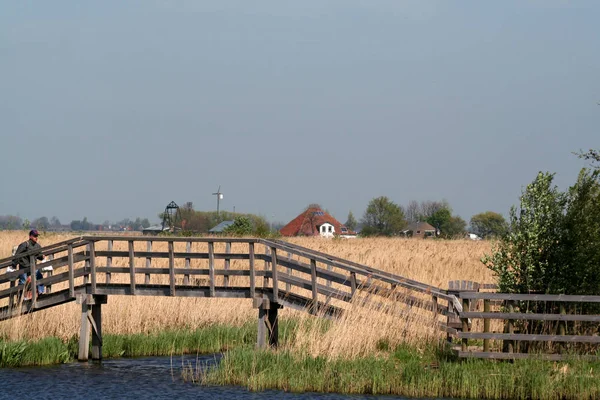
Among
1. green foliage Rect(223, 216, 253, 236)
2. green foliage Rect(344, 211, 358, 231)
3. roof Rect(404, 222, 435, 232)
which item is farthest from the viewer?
green foliage Rect(344, 211, 358, 231)

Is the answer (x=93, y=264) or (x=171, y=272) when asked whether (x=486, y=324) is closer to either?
(x=171, y=272)

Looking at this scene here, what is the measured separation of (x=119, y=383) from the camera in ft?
58.9

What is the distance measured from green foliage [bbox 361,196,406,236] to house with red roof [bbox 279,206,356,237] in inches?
178

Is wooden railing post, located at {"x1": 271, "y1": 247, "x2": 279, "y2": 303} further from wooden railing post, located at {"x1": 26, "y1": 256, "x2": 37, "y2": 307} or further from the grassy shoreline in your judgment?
wooden railing post, located at {"x1": 26, "y1": 256, "x2": 37, "y2": 307}

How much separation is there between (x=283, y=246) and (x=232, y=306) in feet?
17.9

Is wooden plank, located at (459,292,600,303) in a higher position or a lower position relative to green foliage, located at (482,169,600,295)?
lower

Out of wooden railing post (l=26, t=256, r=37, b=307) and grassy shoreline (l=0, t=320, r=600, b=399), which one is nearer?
grassy shoreline (l=0, t=320, r=600, b=399)

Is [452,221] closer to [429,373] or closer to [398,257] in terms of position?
[398,257]

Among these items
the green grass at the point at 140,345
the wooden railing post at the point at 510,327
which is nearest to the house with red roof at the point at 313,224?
the green grass at the point at 140,345

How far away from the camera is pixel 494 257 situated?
1844 cm

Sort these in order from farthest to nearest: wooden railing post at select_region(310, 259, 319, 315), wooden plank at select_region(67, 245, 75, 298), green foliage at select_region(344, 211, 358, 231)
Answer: green foliage at select_region(344, 211, 358, 231) < wooden plank at select_region(67, 245, 75, 298) < wooden railing post at select_region(310, 259, 319, 315)

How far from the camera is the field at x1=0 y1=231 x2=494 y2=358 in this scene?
17.6 metres

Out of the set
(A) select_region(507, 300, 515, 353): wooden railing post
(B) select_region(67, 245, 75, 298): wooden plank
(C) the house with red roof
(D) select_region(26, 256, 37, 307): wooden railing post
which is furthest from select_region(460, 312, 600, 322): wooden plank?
(C) the house with red roof

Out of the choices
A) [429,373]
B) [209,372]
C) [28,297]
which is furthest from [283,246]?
[28,297]
